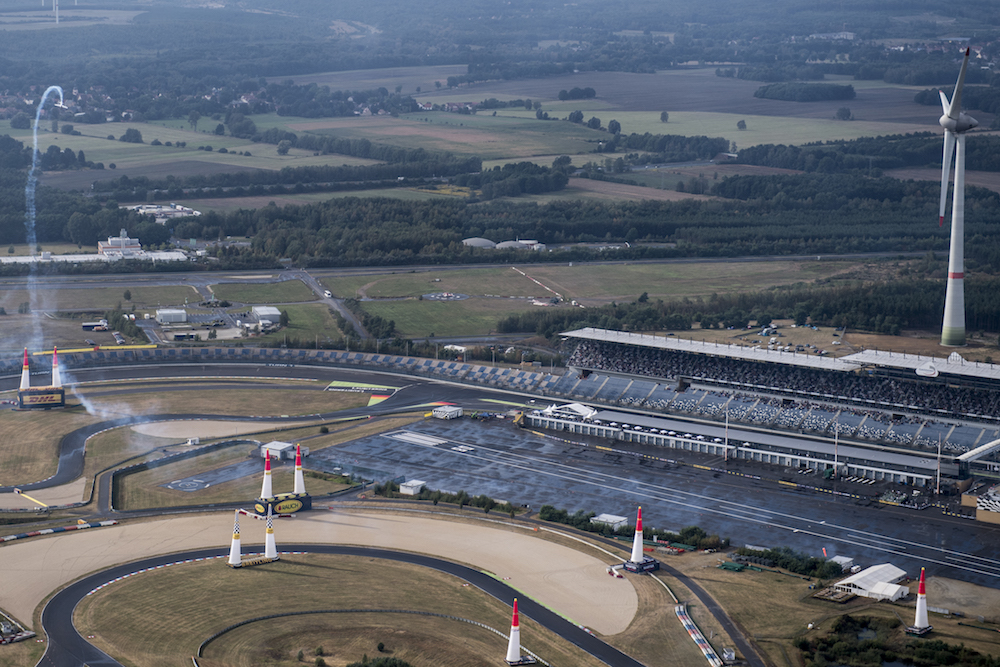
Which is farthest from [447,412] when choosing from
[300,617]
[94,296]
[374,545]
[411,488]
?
[94,296]

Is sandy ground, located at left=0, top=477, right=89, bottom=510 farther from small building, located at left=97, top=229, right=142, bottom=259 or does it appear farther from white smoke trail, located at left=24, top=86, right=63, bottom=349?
small building, located at left=97, top=229, right=142, bottom=259

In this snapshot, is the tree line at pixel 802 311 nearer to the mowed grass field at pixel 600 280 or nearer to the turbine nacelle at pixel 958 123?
the mowed grass field at pixel 600 280

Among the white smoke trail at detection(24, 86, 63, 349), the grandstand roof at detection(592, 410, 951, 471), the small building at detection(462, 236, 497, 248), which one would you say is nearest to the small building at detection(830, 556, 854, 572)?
the grandstand roof at detection(592, 410, 951, 471)

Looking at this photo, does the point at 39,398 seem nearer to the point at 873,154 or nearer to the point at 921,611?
the point at 921,611

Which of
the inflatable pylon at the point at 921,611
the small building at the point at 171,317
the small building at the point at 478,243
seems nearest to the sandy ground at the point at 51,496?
the small building at the point at 171,317

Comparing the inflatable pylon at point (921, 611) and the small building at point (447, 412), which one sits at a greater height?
the inflatable pylon at point (921, 611)
